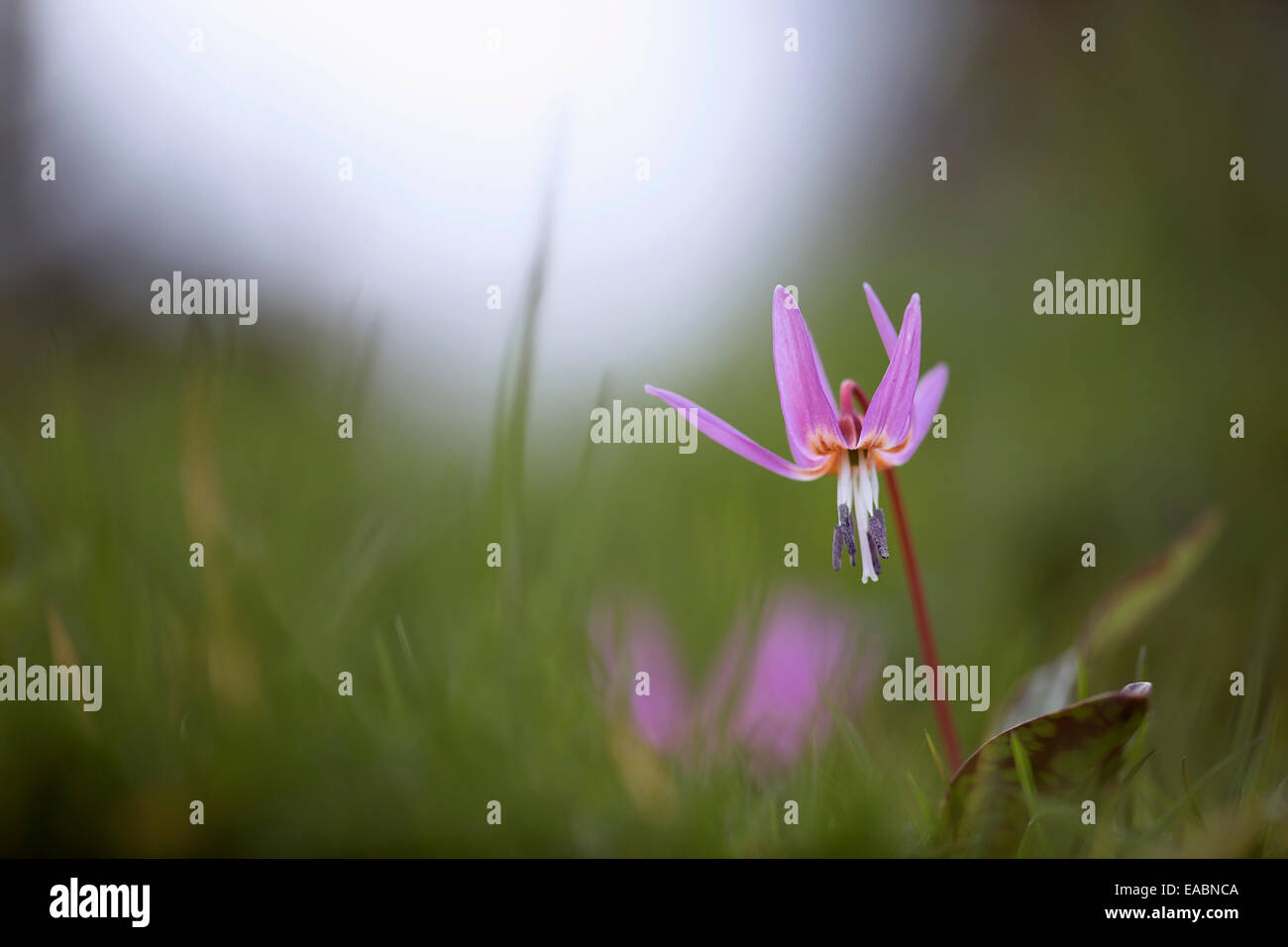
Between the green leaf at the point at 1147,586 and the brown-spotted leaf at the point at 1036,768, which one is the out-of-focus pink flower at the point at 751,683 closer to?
the brown-spotted leaf at the point at 1036,768

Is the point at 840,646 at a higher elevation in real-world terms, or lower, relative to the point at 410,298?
lower

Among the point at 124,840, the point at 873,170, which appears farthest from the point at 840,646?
the point at 873,170

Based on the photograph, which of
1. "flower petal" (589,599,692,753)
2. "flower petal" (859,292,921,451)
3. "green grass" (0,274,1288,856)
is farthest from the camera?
"flower petal" (589,599,692,753)

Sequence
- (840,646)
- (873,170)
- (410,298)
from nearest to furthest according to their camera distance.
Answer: (840,646), (410,298), (873,170)

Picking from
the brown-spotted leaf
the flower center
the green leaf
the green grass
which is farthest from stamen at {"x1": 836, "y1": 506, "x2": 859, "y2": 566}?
the green leaf

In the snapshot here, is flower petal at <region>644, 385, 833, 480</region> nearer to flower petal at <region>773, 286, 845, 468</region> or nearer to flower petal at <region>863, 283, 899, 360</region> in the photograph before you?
flower petal at <region>773, 286, 845, 468</region>

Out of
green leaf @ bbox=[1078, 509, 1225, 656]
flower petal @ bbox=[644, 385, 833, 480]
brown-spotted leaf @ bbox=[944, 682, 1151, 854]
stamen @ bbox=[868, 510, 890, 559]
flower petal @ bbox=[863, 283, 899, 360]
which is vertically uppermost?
flower petal @ bbox=[863, 283, 899, 360]
